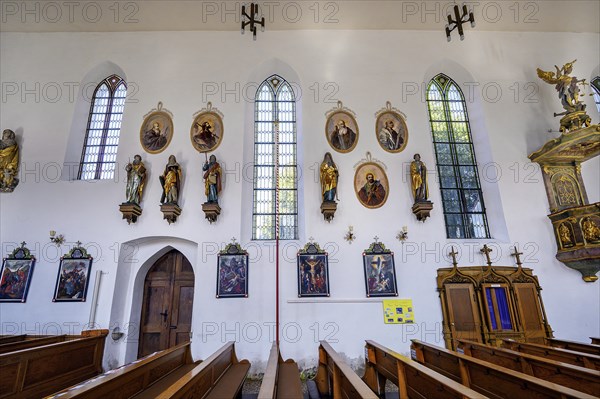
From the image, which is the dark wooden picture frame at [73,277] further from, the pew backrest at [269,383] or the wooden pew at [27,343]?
the pew backrest at [269,383]

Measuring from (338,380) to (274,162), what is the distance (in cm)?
552

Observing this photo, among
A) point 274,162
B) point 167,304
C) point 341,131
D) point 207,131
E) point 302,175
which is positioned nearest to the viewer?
point 167,304

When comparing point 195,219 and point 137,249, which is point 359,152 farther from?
point 137,249

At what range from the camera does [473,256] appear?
7211 mm

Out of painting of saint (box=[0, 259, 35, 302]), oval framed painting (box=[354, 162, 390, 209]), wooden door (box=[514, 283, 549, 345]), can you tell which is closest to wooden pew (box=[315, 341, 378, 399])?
oval framed painting (box=[354, 162, 390, 209])

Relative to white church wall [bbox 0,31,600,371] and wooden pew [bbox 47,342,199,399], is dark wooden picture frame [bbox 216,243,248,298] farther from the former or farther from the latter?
wooden pew [bbox 47,342,199,399]

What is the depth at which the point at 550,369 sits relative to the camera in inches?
Answer: 140

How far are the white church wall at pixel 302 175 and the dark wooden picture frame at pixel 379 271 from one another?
20 cm

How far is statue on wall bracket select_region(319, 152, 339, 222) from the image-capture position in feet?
23.4

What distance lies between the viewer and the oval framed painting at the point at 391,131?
800cm

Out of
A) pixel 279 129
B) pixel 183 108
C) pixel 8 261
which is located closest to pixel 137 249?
pixel 8 261

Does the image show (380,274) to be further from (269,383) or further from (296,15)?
(296,15)

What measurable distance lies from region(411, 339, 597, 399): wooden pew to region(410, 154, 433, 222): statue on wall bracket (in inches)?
130

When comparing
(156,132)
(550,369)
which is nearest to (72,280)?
(156,132)
